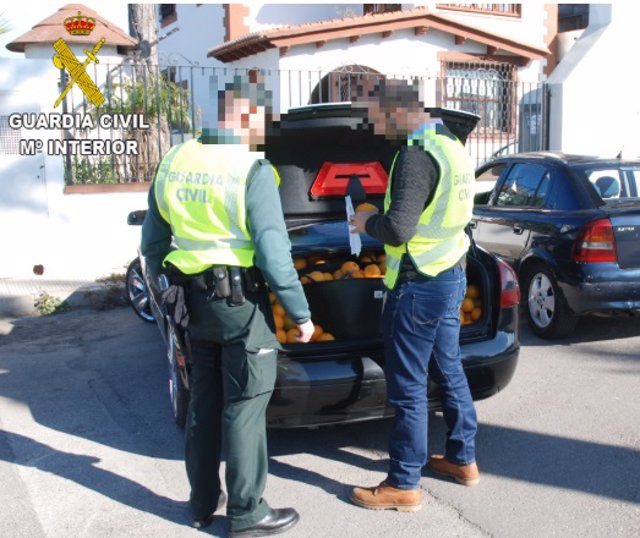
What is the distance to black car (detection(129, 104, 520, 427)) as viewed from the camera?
13.1ft

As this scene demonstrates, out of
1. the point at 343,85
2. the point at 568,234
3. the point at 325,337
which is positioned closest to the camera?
the point at 325,337

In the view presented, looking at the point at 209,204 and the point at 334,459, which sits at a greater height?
the point at 209,204

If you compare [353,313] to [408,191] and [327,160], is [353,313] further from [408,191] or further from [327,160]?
[327,160]

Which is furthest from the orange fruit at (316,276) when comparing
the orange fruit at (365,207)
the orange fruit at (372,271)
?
the orange fruit at (365,207)

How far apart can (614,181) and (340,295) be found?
11.2 ft

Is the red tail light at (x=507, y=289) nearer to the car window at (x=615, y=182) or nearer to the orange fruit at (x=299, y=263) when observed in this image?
the orange fruit at (x=299, y=263)

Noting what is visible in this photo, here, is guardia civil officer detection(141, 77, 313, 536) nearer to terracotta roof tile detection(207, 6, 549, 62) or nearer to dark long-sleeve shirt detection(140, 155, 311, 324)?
dark long-sleeve shirt detection(140, 155, 311, 324)

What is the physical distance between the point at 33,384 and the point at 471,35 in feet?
50.2

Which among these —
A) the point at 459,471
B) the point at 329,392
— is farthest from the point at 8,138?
the point at 459,471

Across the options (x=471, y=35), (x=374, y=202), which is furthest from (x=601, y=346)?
(x=471, y=35)

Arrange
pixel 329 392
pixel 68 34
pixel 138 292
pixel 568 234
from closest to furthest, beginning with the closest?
pixel 329 392, pixel 568 234, pixel 138 292, pixel 68 34

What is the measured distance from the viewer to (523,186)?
7.19m

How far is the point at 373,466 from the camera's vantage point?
425 centimetres

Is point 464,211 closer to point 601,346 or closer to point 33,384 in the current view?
point 601,346
